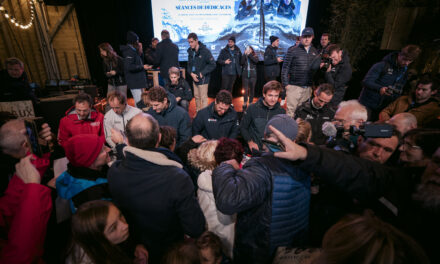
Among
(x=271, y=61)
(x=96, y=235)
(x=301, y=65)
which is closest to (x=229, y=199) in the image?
(x=96, y=235)

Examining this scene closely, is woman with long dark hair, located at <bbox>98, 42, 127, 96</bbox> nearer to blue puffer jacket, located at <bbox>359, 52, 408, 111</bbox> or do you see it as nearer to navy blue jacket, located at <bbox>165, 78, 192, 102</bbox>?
navy blue jacket, located at <bbox>165, 78, 192, 102</bbox>

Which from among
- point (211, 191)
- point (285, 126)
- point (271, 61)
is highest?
point (271, 61)

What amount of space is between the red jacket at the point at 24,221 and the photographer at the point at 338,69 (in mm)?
5113

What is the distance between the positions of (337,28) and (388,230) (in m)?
8.55

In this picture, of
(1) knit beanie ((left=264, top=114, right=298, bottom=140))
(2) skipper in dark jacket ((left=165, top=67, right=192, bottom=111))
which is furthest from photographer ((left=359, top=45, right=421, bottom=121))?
(2) skipper in dark jacket ((left=165, top=67, right=192, bottom=111))

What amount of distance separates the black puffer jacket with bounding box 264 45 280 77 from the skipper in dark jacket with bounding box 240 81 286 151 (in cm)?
388

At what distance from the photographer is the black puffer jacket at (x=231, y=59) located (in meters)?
6.25

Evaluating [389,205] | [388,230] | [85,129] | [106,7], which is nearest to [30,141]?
[85,129]

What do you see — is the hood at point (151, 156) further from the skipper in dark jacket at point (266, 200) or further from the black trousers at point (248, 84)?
the black trousers at point (248, 84)

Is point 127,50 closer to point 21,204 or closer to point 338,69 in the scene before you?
point 21,204

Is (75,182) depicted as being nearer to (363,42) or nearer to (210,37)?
(210,37)

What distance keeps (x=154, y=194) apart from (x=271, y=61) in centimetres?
608

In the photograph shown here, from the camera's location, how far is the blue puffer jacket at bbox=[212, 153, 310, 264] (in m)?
1.19

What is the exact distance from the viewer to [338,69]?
4609 mm
